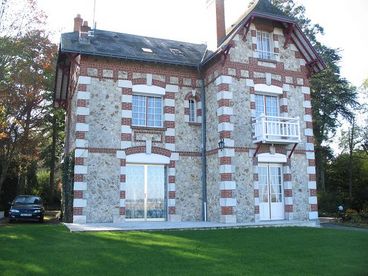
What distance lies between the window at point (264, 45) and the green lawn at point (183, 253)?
7.66 meters

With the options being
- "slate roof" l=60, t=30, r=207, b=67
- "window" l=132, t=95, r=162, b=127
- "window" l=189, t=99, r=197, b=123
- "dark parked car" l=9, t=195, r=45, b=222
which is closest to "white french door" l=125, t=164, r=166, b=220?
"window" l=132, t=95, r=162, b=127

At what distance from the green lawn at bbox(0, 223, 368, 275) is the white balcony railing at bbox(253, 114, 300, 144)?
416 centimetres

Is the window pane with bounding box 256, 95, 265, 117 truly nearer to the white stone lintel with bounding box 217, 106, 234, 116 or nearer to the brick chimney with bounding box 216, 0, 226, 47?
the white stone lintel with bounding box 217, 106, 234, 116

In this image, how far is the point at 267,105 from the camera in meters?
16.6

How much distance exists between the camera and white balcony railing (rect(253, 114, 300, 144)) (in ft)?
49.9

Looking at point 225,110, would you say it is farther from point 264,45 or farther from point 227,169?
point 264,45

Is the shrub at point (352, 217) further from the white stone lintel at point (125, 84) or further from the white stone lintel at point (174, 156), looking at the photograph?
the white stone lintel at point (125, 84)

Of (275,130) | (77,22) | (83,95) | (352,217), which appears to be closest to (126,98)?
(83,95)

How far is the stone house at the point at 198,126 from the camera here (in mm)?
14922

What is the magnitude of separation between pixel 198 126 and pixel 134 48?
411 centimetres

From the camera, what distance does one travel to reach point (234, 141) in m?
15.3

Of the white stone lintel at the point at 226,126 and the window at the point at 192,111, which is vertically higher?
the window at the point at 192,111

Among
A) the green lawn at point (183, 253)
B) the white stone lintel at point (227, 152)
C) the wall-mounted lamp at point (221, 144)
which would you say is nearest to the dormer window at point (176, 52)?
the wall-mounted lamp at point (221, 144)

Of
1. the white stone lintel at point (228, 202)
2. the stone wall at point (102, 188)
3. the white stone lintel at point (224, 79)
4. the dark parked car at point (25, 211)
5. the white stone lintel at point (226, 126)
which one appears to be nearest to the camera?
the stone wall at point (102, 188)
